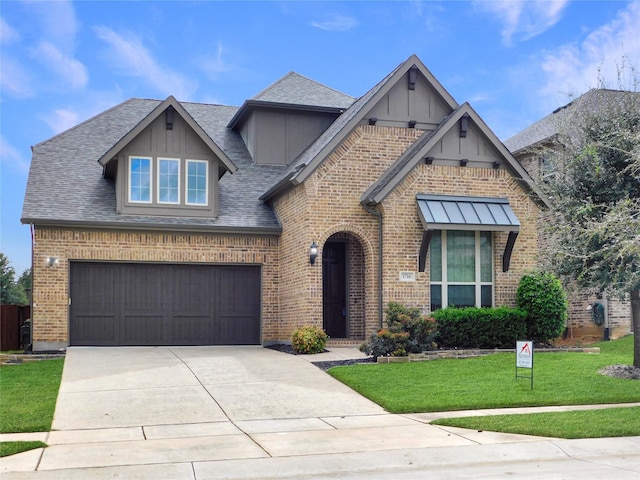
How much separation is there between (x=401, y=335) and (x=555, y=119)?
20.0ft

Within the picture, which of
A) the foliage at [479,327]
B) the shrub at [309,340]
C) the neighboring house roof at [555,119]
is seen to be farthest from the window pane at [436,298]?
the neighboring house roof at [555,119]

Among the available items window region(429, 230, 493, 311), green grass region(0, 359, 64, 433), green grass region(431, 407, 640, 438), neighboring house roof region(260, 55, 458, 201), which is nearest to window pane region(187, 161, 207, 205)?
neighboring house roof region(260, 55, 458, 201)

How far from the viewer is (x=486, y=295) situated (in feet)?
64.6

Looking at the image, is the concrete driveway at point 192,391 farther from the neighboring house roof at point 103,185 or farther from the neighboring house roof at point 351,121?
the neighboring house roof at point 351,121

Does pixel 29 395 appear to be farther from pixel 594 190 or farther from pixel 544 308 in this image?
pixel 544 308

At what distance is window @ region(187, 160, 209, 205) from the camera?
21.0 metres

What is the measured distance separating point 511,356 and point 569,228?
14.1 ft

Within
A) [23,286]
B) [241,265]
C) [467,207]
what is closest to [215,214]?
[241,265]

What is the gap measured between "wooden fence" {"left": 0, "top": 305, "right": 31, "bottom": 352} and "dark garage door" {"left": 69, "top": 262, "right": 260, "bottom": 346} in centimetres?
257

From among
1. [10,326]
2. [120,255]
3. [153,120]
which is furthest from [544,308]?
[10,326]

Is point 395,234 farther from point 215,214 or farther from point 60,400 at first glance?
point 60,400

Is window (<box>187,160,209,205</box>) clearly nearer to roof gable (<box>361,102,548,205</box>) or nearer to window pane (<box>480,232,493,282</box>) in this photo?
roof gable (<box>361,102,548,205</box>)

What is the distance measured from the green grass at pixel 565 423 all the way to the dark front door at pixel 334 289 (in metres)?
10.4

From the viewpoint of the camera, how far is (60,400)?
506 inches
